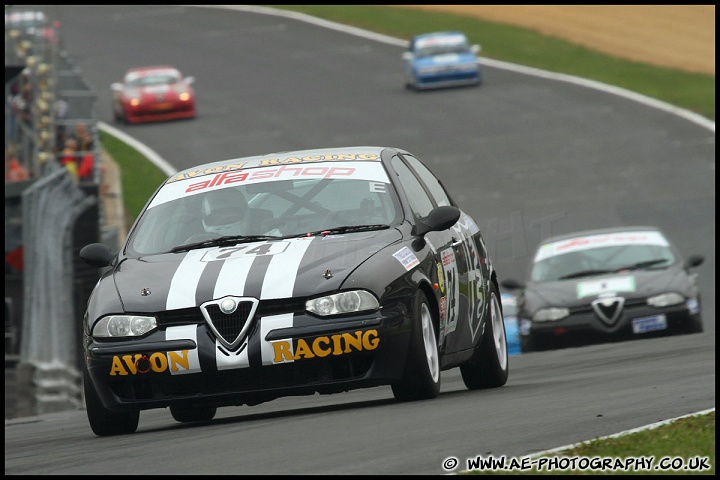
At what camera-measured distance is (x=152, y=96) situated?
47.6 m

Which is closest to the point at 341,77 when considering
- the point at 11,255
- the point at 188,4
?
the point at 188,4

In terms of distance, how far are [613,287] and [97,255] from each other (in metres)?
9.00

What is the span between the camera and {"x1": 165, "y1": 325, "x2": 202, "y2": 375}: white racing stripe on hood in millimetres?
8531

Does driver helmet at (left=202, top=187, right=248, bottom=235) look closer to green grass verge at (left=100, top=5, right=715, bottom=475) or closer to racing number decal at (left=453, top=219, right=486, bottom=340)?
racing number decal at (left=453, top=219, right=486, bottom=340)

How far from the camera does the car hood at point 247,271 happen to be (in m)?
8.55

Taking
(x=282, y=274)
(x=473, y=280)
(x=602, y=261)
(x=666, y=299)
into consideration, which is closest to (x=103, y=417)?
(x=282, y=274)

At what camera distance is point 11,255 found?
68.8 feet

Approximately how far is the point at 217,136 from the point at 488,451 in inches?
1518

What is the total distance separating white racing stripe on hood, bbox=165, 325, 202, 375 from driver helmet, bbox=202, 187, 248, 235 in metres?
0.98

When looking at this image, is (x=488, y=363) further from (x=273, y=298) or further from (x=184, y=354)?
(x=184, y=354)

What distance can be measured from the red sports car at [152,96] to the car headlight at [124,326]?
39.0 meters

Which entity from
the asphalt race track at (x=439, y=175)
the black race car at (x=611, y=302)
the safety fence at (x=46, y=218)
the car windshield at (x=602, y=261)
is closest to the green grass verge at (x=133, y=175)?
the asphalt race track at (x=439, y=175)

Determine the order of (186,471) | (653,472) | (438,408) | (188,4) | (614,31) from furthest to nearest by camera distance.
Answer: (188,4) → (614,31) → (438,408) → (186,471) → (653,472)

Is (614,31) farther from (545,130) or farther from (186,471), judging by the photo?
(186,471)
